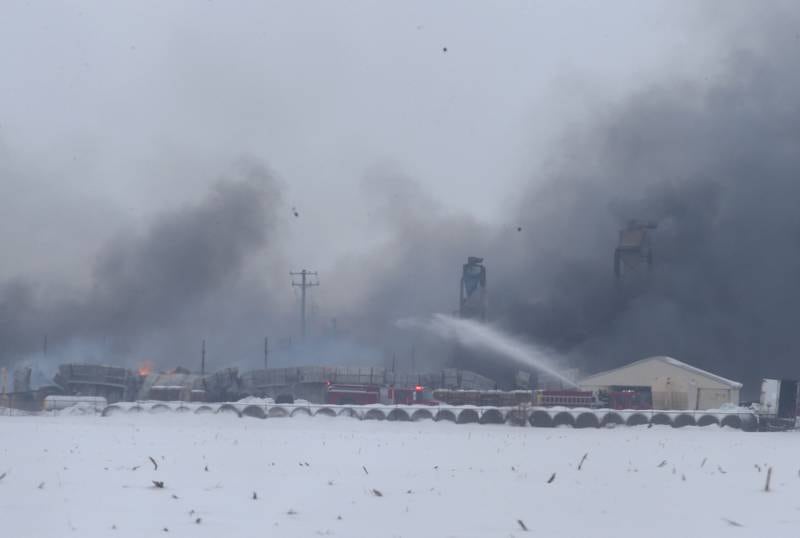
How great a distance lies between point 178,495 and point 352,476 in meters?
4.77

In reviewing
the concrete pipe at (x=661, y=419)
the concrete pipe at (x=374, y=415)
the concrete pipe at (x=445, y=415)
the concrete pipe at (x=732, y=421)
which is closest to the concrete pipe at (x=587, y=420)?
the concrete pipe at (x=661, y=419)

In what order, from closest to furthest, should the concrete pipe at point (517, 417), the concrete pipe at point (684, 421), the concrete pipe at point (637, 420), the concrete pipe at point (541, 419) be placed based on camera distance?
1. the concrete pipe at point (517, 417)
2. the concrete pipe at point (541, 419)
3. the concrete pipe at point (684, 421)
4. the concrete pipe at point (637, 420)

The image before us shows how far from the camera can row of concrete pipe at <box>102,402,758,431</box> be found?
4838cm

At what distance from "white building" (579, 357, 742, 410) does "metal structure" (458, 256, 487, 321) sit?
24.1 m

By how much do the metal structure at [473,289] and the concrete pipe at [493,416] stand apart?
49.2 metres

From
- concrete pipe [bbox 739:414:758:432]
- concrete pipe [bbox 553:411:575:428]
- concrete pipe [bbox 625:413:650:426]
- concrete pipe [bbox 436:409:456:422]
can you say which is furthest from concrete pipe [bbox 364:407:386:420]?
concrete pipe [bbox 739:414:758:432]

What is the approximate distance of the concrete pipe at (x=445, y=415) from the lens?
4934 centimetres

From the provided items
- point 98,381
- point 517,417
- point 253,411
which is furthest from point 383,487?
point 98,381

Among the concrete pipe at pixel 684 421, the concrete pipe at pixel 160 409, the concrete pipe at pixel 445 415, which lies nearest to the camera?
the concrete pipe at pixel 684 421

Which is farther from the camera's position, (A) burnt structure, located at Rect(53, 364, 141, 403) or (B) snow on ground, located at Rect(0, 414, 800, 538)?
(A) burnt structure, located at Rect(53, 364, 141, 403)

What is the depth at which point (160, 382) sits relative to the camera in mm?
73125

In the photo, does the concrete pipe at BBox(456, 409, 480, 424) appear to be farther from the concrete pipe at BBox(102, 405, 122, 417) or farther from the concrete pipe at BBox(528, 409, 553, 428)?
the concrete pipe at BBox(102, 405, 122, 417)

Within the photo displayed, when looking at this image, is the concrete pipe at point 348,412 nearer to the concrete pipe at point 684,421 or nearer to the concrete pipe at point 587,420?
the concrete pipe at point 587,420

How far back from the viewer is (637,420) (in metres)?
49.4
